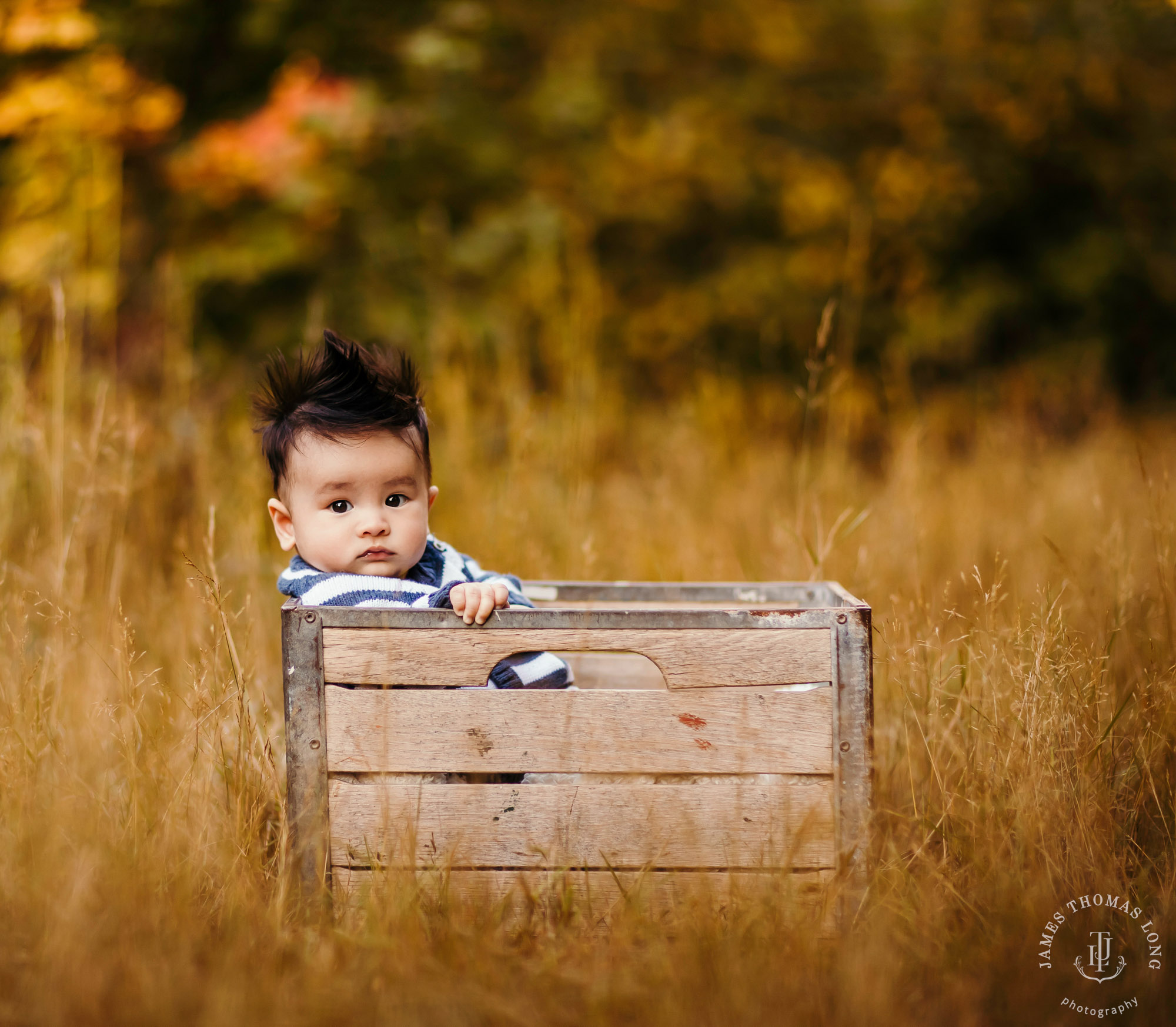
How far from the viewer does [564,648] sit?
1.33 m

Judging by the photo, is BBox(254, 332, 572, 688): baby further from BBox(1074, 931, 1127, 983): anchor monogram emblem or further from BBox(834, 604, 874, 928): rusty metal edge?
BBox(1074, 931, 1127, 983): anchor monogram emblem

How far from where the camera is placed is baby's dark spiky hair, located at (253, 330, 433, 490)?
152cm

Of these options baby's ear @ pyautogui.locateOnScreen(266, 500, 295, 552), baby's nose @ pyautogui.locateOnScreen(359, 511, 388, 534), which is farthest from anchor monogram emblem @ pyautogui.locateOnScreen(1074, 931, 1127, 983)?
baby's ear @ pyautogui.locateOnScreen(266, 500, 295, 552)

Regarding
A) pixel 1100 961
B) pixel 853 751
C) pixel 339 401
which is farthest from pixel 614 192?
pixel 1100 961

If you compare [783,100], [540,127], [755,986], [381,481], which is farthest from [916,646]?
[783,100]

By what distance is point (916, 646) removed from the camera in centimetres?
154

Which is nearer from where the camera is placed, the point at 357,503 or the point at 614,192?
the point at 357,503

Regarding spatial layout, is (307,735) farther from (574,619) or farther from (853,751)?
(853,751)

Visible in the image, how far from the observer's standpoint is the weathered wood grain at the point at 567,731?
133 cm

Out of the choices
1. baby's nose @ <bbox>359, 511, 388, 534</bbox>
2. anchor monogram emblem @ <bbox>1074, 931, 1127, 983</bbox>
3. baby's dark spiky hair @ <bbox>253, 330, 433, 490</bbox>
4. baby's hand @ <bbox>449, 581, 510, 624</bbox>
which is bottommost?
anchor monogram emblem @ <bbox>1074, 931, 1127, 983</bbox>

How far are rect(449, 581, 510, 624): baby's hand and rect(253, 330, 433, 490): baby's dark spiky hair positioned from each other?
320mm

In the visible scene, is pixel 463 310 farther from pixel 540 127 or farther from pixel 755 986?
pixel 755 986

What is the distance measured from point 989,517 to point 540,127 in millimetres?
2948

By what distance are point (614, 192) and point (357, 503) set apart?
15.0 ft
